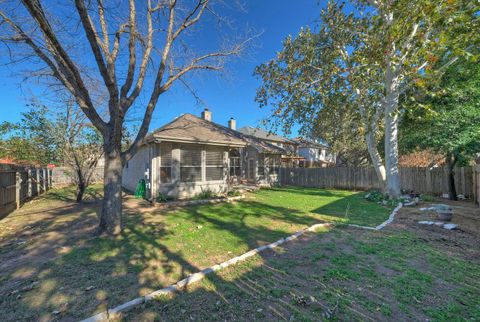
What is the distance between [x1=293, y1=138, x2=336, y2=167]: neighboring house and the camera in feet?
112

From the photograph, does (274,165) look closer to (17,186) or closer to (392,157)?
(392,157)

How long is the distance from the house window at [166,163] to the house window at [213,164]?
184cm

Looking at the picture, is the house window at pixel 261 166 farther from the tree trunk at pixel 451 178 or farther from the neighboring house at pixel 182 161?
the tree trunk at pixel 451 178

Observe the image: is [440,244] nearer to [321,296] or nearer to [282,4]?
[321,296]

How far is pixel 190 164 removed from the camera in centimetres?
1102

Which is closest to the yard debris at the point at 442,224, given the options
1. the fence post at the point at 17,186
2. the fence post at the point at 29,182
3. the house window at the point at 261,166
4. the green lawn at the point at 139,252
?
the green lawn at the point at 139,252

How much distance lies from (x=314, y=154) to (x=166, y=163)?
3114 centimetres

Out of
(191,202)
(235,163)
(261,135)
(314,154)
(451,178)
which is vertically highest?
(261,135)

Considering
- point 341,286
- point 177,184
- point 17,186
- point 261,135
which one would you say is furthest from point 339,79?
point 261,135

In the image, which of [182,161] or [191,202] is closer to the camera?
[191,202]

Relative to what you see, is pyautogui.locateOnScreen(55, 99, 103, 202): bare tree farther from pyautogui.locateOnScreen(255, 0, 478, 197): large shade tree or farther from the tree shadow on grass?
pyautogui.locateOnScreen(255, 0, 478, 197): large shade tree

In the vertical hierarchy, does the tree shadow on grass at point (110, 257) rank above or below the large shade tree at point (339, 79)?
below

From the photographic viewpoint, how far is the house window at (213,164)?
11.6 metres

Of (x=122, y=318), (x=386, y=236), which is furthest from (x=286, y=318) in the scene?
(x=386, y=236)
